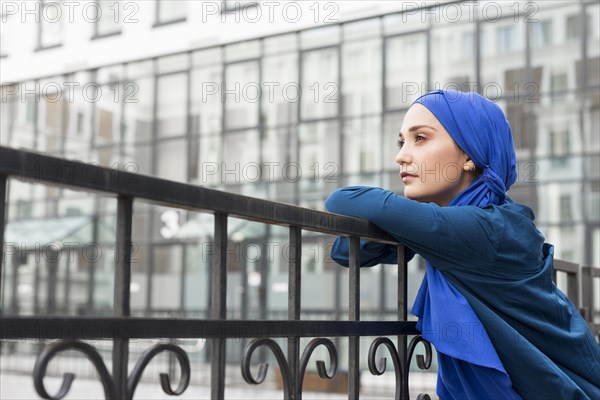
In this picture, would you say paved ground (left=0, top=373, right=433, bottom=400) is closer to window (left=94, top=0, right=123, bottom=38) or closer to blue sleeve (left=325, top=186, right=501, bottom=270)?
window (left=94, top=0, right=123, bottom=38)

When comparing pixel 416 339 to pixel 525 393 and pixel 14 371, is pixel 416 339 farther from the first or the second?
pixel 14 371

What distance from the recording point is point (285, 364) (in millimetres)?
1597

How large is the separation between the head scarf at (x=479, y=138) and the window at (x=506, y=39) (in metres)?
15.1

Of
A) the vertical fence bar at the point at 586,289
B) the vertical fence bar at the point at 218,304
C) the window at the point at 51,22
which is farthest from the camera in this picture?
the window at the point at 51,22

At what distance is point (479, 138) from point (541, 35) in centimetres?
1508

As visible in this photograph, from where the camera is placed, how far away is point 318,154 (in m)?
18.4

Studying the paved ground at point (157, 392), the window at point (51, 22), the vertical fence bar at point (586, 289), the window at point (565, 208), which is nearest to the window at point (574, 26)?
the window at point (565, 208)

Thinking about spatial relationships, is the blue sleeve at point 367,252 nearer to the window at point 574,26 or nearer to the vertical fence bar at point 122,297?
the vertical fence bar at point 122,297

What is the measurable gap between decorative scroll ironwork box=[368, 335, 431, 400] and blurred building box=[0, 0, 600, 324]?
13.8 m

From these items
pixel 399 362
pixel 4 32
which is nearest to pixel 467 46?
pixel 4 32

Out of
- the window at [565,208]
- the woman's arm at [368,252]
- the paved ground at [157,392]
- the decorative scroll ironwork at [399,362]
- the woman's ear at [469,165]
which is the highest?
the window at [565,208]

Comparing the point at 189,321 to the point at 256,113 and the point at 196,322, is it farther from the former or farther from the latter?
the point at 256,113

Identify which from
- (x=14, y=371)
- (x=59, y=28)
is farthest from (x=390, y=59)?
(x=14, y=371)

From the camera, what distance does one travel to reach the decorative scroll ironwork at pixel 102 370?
1.07 meters
